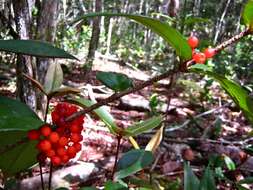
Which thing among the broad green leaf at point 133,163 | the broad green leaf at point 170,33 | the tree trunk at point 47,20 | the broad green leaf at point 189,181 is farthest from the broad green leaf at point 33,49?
the tree trunk at point 47,20

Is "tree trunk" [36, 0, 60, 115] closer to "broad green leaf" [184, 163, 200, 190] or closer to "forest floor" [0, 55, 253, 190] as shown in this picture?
"forest floor" [0, 55, 253, 190]

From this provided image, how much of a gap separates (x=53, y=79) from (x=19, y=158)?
29 centimetres

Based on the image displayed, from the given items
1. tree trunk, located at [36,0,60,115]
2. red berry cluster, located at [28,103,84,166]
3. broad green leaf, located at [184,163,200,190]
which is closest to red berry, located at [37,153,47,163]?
red berry cluster, located at [28,103,84,166]

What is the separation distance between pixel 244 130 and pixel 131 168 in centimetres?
468

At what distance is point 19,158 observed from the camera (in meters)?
1.08

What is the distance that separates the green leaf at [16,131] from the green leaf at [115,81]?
0.26m

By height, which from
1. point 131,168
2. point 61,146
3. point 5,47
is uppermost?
point 5,47

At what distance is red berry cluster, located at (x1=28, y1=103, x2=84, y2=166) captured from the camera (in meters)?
0.79

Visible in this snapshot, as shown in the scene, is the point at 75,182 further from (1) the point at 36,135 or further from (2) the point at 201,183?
(1) the point at 36,135

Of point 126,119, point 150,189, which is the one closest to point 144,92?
point 126,119

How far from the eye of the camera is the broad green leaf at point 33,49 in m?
0.79

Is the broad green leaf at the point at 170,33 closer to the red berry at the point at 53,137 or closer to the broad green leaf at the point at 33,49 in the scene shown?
the broad green leaf at the point at 33,49

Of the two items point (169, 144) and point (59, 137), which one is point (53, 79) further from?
point (169, 144)

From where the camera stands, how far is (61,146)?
812 mm
